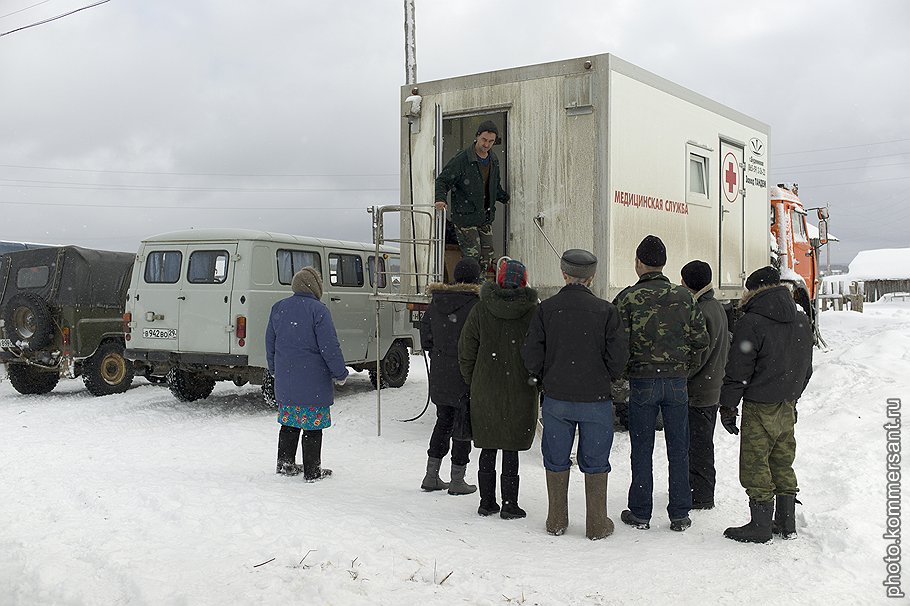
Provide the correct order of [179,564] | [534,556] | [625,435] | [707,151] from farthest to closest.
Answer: [707,151]
[625,435]
[534,556]
[179,564]

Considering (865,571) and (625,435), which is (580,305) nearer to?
(865,571)

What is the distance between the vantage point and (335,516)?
4.89 meters

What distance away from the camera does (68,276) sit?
10969 mm

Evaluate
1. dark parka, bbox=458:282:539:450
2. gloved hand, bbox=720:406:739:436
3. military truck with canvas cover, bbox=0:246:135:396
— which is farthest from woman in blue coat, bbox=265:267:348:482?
military truck with canvas cover, bbox=0:246:135:396

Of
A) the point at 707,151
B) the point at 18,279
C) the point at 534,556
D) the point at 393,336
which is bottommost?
the point at 534,556

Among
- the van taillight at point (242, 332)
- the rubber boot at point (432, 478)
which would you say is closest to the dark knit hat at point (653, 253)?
the rubber boot at point (432, 478)

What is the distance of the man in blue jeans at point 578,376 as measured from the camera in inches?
186

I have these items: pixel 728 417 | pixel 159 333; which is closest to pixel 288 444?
pixel 728 417

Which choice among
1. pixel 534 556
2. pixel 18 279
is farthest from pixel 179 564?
pixel 18 279

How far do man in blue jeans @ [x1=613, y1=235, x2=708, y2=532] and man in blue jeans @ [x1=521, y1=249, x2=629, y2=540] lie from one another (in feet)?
0.73

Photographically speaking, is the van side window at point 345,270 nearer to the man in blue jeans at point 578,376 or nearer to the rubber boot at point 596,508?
the man in blue jeans at point 578,376

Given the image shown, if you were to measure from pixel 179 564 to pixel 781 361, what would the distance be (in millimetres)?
3532

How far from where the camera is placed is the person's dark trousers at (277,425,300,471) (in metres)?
6.11

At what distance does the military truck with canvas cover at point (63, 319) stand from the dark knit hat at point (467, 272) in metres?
6.94
